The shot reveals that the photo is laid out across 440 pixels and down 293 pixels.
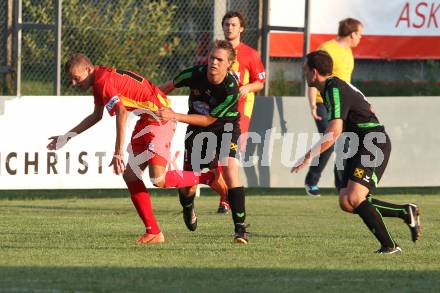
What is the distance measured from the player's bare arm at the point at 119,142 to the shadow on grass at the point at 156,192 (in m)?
5.51

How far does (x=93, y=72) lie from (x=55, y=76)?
18.7ft

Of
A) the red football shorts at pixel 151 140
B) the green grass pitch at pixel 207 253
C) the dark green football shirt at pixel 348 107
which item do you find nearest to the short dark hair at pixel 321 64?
the dark green football shirt at pixel 348 107

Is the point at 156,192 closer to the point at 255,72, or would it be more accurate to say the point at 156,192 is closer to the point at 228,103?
the point at 255,72

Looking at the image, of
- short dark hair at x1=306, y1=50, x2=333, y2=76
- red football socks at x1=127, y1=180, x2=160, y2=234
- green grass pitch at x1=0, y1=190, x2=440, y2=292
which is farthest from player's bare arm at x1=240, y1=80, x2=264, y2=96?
short dark hair at x1=306, y1=50, x2=333, y2=76

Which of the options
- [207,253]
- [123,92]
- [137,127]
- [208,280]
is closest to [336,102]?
[207,253]

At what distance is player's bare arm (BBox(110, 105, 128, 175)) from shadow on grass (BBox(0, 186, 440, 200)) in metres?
5.51

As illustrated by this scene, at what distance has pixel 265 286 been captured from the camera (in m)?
7.93

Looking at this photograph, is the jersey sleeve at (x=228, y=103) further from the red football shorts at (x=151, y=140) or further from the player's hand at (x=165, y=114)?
the player's hand at (x=165, y=114)

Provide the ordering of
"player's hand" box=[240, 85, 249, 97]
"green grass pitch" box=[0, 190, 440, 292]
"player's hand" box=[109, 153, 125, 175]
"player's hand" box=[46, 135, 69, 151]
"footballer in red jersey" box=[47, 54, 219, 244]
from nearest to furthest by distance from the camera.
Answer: "green grass pitch" box=[0, 190, 440, 292]
"player's hand" box=[109, 153, 125, 175]
"footballer in red jersey" box=[47, 54, 219, 244]
"player's hand" box=[46, 135, 69, 151]
"player's hand" box=[240, 85, 249, 97]

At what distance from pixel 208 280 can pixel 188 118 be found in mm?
2373

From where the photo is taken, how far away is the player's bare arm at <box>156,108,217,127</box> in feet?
32.5

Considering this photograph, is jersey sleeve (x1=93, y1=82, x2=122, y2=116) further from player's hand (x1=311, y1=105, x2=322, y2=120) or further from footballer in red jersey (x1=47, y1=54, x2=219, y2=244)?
player's hand (x1=311, y1=105, x2=322, y2=120)

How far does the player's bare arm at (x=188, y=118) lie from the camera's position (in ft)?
32.5

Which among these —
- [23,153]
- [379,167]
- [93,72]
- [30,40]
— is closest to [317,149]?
[379,167]
